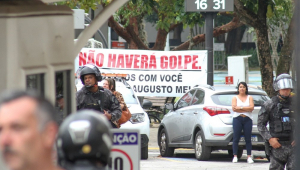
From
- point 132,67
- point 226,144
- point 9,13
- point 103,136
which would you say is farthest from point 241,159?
point 103,136

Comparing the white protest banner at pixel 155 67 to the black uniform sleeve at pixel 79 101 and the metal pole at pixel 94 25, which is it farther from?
the metal pole at pixel 94 25

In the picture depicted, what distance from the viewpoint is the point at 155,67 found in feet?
63.8

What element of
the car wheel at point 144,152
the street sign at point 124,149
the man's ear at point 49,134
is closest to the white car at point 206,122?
the car wheel at point 144,152

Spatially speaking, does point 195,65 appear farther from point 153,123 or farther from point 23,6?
point 23,6

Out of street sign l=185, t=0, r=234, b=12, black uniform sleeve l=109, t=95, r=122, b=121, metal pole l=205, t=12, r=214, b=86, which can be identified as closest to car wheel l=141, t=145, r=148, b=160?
street sign l=185, t=0, r=234, b=12

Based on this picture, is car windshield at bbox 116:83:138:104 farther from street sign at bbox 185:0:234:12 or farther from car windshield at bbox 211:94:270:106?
street sign at bbox 185:0:234:12

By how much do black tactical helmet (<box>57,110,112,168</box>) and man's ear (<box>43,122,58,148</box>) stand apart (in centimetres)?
7

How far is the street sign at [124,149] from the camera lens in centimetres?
532

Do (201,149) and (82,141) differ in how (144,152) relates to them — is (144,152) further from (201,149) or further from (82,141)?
(82,141)

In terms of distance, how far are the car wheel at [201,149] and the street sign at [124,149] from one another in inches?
303

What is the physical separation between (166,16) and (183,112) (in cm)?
636

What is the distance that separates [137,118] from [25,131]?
1100 cm

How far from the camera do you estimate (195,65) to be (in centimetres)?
1888

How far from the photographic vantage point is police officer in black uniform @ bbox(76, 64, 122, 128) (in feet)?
24.9
